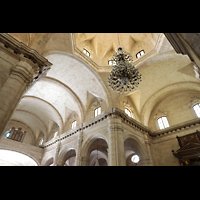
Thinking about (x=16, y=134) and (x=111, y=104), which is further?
(x=16, y=134)

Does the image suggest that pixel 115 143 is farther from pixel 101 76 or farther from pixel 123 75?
pixel 101 76

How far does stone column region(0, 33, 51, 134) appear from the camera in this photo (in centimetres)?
444

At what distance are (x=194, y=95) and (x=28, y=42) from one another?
12926mm

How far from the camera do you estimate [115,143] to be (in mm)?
8383

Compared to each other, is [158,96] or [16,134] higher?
[158,96]

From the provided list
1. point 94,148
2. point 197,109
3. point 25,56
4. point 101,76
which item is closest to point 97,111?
point 101,76

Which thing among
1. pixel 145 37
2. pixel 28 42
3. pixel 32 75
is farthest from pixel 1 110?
pixel 145 37

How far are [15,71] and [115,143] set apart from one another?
662cm

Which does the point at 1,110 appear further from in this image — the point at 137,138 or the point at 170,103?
the point at 170,103

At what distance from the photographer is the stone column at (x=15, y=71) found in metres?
4.44

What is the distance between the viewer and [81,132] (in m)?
11.1

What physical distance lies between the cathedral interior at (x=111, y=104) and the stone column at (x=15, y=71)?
1.96 ft

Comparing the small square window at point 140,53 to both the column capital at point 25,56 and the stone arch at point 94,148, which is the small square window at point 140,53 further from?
the column capital at point 25,56
